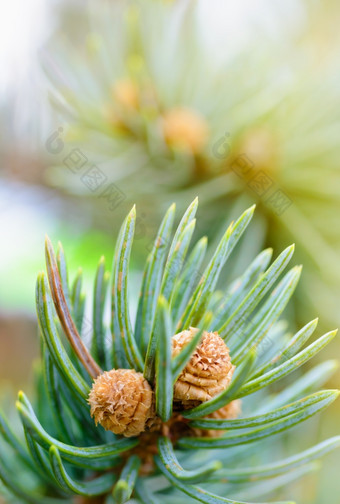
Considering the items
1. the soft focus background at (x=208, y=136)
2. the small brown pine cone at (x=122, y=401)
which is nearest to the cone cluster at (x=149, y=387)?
the small brown pine cone at (x=122, y=401)

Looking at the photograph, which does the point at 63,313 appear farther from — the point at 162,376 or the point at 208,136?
the point at 208,136

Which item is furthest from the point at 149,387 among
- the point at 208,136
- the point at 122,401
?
the point at 208,136

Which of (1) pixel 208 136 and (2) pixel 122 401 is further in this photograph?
(1) pixel 208 136

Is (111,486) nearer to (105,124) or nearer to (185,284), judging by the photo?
(185,284)

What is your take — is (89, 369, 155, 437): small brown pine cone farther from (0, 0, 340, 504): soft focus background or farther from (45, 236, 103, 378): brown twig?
(0, 0, 340, 504): soft focus background

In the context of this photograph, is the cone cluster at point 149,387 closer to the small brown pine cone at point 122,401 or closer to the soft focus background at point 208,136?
the small brown pine cone at point 122,401
